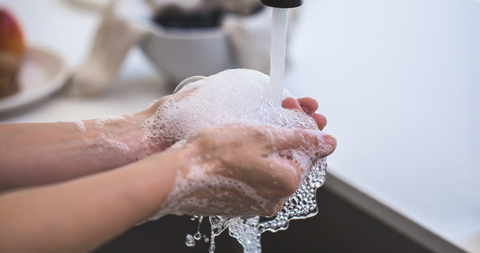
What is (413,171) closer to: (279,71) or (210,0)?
(279,71)

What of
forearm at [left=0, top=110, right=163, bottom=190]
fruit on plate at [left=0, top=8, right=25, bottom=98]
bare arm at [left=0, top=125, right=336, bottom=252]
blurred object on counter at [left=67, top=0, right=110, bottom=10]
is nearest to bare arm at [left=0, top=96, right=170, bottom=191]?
forearm at [left=0, top=110, right=163, bottom=190]

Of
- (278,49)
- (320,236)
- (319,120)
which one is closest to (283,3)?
(278,49)

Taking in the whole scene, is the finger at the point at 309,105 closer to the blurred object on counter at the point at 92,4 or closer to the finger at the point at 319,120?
the finger at the point at 319,120

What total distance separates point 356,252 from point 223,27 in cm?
38

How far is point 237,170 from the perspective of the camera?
334mm

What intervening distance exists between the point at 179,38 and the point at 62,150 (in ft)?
0.94

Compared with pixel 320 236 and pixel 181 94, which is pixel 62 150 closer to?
pixel 181 94

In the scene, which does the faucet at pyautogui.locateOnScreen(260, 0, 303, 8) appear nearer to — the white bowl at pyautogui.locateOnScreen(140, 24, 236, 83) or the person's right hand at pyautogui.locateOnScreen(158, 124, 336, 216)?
the person's right hand at pyautogui.locateOnScreen(158, 124, 336, 216)

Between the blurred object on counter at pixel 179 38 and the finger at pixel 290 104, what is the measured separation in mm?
252

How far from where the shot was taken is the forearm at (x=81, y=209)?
26 centimetres

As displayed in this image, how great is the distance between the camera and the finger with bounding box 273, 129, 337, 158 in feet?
1.16

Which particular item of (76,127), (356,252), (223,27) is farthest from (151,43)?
(356,252)

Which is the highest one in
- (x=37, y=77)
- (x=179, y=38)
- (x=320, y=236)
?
(x=179, y=38)

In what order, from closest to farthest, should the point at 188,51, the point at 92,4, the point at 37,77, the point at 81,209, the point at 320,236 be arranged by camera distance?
1. the point at 81,209
2. the point at 320,236
3. the point at 188,51
4. the point at 37,77
5. the point at 92,4
